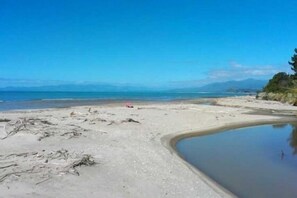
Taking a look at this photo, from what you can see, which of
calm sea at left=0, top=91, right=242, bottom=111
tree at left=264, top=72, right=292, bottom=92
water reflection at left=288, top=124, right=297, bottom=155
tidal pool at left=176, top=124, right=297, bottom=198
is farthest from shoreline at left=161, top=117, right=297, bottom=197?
tree at left=264, top=72, right=292, bottom=92

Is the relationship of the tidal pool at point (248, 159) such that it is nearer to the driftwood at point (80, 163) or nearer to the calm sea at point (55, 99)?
the driftwood at point (80, 163)

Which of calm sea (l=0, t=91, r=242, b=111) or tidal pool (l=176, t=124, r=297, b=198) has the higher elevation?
calm sea (l=0, t=91, r=242, b=111)

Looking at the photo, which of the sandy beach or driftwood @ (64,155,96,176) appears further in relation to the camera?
driftwood @ (64,155,96,176)

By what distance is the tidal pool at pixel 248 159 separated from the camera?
12.2m

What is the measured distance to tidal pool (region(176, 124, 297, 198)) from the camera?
1220 cm

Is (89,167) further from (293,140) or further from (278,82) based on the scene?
(278,82)

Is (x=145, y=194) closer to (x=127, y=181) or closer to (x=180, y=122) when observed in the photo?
(x=127, y=181)

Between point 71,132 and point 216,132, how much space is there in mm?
11662

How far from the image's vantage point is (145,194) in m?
9.93

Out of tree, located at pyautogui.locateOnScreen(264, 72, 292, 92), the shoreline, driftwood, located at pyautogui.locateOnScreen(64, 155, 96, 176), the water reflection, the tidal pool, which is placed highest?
tree, located at pyautogui.locateOnScreen(264, 72, 292, 92)

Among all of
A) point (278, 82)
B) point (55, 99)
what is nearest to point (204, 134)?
point (55, 99)

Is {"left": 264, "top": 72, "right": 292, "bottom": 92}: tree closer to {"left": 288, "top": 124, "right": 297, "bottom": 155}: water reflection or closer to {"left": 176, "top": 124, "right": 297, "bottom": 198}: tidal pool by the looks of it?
{"left": 288, "top": 124, "right": 297, "bottom": 155}: water reflection

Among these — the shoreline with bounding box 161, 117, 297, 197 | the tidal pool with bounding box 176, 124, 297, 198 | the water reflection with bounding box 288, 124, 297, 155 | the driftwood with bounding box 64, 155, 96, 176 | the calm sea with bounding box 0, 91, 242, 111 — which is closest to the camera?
the driftwood with bounding box 64, 155, 96, 176

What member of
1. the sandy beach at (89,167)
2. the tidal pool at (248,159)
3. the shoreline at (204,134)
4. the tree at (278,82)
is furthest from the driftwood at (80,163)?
the tree at (278,82)
